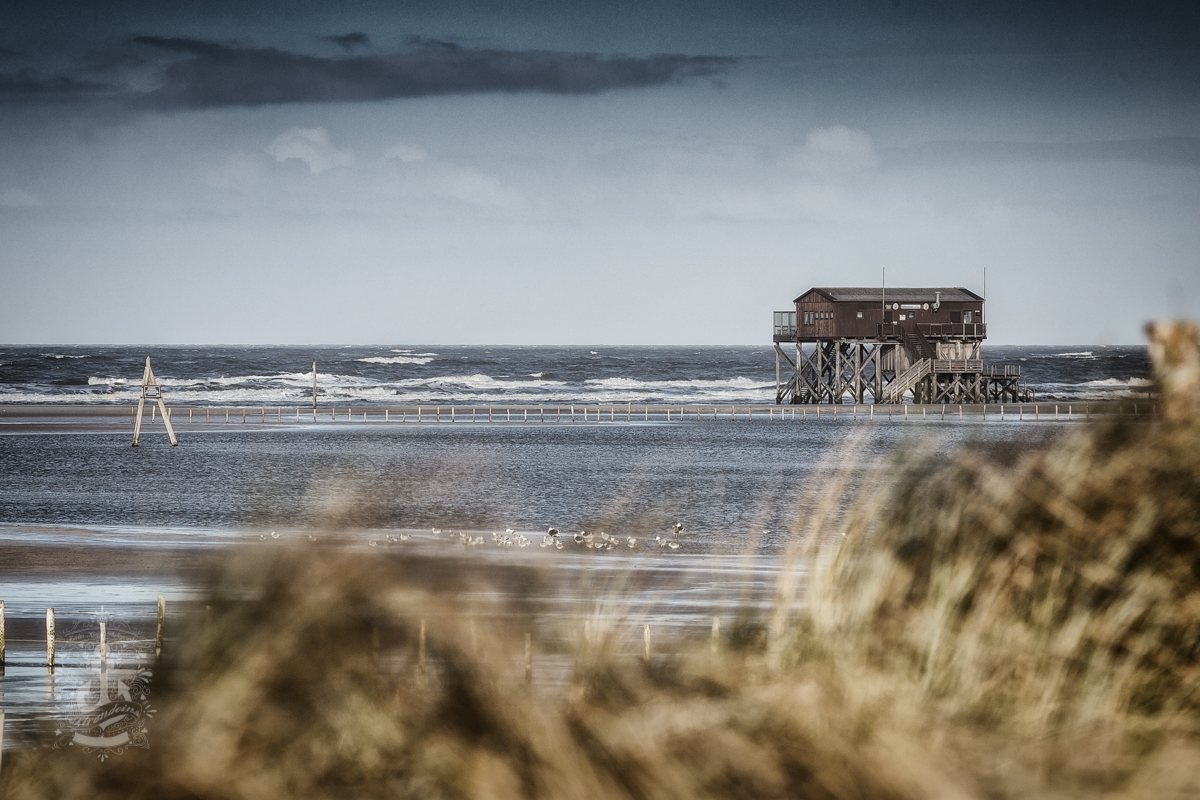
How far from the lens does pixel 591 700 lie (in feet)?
17.0

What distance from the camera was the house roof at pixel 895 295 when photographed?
7525cm

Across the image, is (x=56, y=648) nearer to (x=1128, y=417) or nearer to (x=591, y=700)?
(x=591, y=700)

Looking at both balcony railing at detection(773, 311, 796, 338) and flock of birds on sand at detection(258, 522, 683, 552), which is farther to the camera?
balcony railing at detection(773, 311, 796, 338)

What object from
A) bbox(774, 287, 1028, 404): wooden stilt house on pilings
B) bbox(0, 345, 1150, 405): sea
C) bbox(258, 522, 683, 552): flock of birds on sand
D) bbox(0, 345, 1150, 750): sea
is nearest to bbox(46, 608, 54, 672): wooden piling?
bbox(0, 345, 1150, 750): sea

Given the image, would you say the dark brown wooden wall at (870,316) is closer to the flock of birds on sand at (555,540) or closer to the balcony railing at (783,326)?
the balcony railing at (783,326)

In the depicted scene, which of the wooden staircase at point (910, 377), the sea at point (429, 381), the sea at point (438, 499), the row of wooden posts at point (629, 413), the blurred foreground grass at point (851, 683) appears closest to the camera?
the blurred foreground grass at point (851, 683)

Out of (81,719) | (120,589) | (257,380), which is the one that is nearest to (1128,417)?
(81,719)

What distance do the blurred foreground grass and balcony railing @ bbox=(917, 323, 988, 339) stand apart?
72062 millimetres

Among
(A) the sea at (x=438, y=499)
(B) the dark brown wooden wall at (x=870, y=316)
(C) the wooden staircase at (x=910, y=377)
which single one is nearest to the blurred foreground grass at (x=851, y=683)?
(A) the sea at (x=438, y=499)

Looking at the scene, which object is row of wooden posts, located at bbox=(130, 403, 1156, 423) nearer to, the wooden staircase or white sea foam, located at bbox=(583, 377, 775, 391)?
the wooden staircase

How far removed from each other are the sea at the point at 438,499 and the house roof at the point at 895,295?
369 inches

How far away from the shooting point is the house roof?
75250mm

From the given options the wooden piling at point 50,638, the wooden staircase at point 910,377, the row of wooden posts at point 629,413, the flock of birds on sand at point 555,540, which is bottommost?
the row of wooden posts at point 629,413

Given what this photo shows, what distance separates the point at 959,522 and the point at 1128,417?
3.62ft
